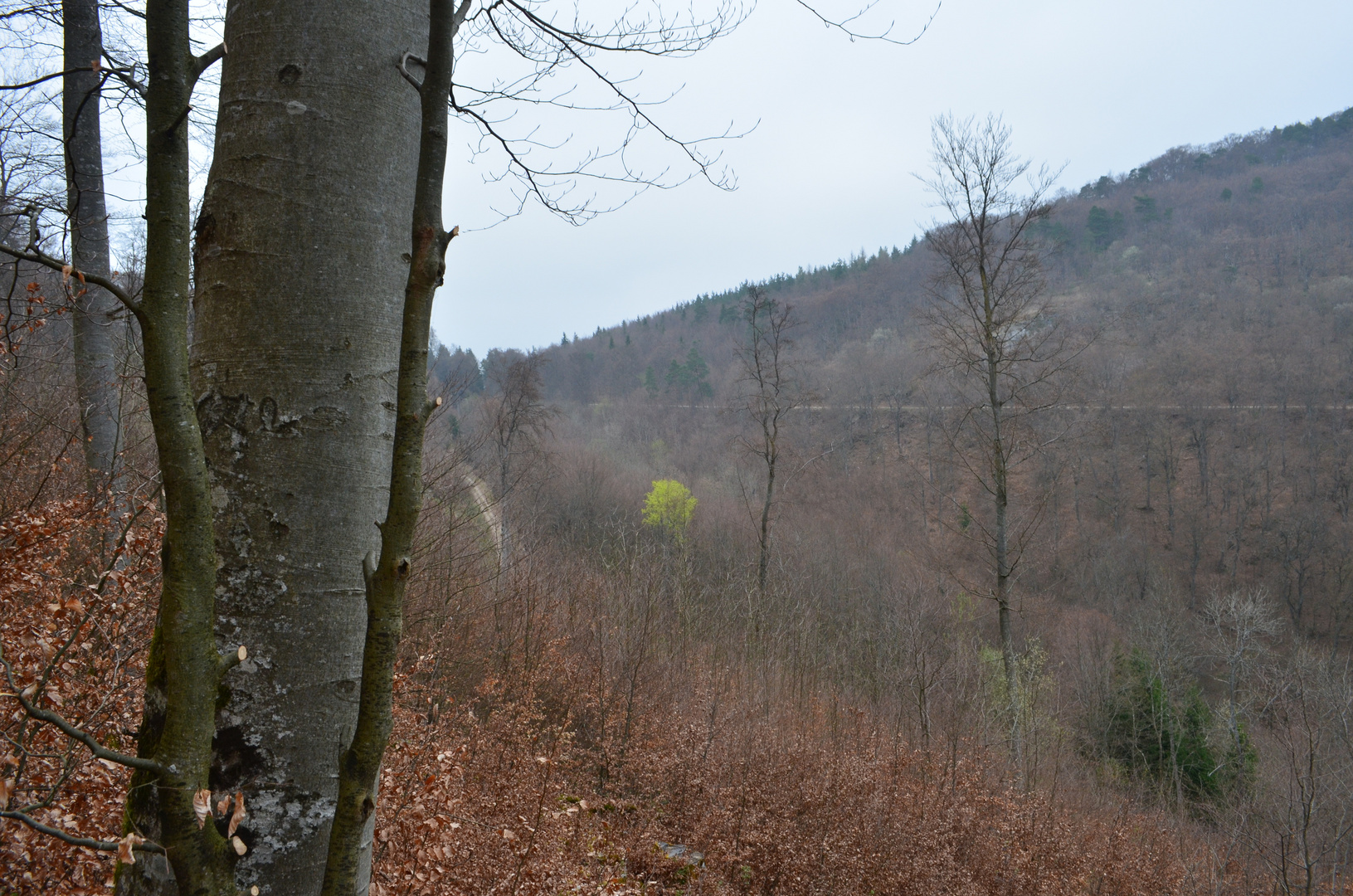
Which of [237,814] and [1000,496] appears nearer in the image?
[237,814]

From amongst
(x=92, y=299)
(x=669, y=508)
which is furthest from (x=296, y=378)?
(x=669, y=508)

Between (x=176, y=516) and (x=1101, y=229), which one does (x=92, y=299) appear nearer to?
(x=176, y=516)

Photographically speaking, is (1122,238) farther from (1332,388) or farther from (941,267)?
(941,267)

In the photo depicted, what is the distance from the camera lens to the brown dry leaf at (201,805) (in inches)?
37.9

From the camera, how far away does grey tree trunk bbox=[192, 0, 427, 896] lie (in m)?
1.11

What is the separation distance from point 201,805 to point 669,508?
111ft

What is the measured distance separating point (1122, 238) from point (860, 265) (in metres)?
33.2

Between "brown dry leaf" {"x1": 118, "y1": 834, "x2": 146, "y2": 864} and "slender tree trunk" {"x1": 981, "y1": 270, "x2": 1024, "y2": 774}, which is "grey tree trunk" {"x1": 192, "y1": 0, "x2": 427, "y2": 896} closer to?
"brown dry leaf" {"x1": 118, "y1": 834, "x2": 146, "y2": 864}

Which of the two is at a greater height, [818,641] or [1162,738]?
[818,641]

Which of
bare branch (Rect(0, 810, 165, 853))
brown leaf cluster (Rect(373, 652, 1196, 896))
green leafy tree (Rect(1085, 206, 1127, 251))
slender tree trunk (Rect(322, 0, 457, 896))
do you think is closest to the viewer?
bare branch (Rect(0, 810, 165, 853))

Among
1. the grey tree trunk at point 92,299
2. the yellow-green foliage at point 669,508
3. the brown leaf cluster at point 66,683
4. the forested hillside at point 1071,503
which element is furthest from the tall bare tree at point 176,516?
the yellow-green foliage at point 669,508

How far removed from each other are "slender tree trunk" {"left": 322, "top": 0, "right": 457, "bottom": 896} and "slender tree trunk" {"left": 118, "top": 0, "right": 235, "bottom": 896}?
0.55 ft

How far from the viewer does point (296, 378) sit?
1148mm

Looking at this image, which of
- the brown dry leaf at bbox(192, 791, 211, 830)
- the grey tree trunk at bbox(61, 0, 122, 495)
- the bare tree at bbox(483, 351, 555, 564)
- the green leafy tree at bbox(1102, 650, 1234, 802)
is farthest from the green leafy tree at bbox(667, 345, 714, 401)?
the brown dry leaf at bbox(192, 791, 211, 830)
